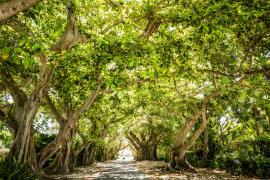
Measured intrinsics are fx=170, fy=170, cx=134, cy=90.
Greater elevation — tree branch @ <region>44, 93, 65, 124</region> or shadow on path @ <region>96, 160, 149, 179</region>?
tree branch @ <region>44, 93, 65, 124</region>

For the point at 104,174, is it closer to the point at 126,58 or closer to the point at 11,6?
the point at 126,58

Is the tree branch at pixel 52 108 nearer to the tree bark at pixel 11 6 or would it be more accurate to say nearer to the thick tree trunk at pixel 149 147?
the tree bark at pixel 11 6

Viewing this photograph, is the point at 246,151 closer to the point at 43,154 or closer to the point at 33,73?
the point at 43,154

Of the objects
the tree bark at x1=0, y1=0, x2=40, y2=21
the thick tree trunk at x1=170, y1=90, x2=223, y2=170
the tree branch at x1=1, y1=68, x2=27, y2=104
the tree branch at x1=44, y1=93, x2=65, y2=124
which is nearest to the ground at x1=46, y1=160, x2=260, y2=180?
the thick tree trunk at x1=170, y1=90, x2=223, y2=170

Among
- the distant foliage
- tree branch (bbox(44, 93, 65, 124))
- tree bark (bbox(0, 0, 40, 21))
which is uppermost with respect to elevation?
tree bark (bbox(0, 0, 40, 21))

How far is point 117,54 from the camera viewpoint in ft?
14.7

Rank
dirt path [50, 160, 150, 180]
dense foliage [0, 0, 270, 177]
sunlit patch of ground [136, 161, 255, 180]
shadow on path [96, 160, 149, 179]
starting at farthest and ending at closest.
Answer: shadow on path [96, 160, 149, 179] < dirt path [50, 160, 150, 180] < sunlit patch of ground [136, 161, 255, 180] < dense foliage [0, 0, 270, 177]

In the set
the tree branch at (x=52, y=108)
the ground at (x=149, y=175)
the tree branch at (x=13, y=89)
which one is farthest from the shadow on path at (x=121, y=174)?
the tree branch at (x=13, y=89)

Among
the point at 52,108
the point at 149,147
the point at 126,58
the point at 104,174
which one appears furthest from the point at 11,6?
the point at 149,147

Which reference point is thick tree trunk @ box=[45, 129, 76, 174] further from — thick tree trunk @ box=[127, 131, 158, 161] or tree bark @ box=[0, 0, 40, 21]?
thick tree trunk @ box=[127, 131, 158, 161]

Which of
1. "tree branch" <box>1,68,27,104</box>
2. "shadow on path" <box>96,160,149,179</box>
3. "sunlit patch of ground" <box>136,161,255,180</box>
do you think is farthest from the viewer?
"shadow on path" <box>96,160,149,179</box>

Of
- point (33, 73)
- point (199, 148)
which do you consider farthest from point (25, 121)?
point (199, 148)

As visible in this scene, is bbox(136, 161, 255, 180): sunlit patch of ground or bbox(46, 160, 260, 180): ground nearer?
bbox(136, 161, 255, 180): sunlit patch of ground

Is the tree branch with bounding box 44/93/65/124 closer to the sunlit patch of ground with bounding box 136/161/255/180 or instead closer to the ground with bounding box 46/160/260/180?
the ground with bounding box 46/160/260/180
